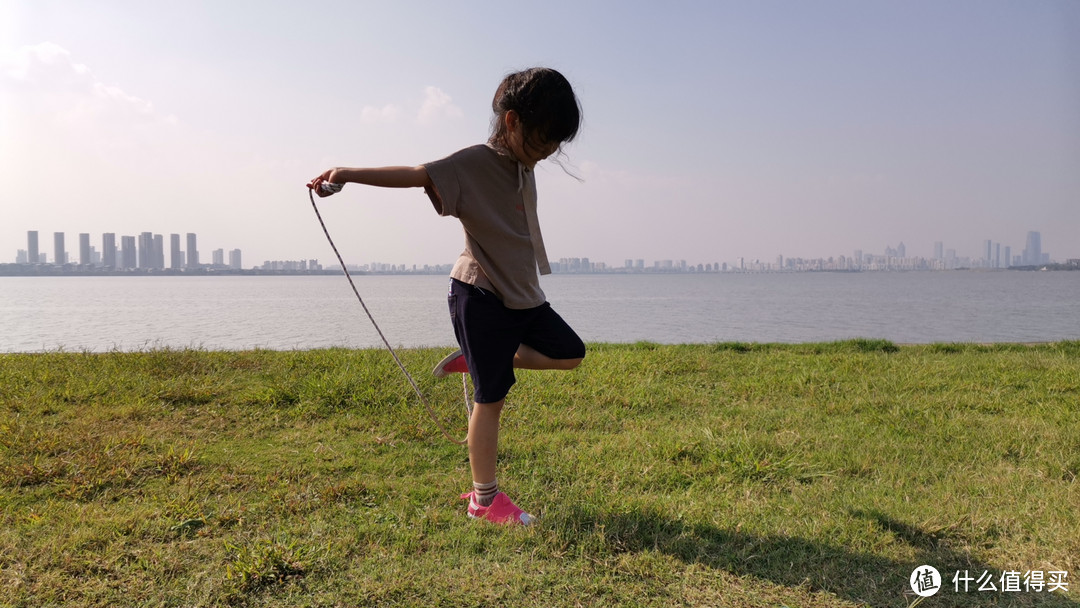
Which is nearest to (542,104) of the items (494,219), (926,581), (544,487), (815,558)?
(494,219)

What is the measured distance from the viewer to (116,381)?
16.3 ft

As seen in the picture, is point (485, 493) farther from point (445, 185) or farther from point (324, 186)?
point (324, 186)

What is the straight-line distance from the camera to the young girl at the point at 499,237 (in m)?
2.61

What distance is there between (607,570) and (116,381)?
4416 mm

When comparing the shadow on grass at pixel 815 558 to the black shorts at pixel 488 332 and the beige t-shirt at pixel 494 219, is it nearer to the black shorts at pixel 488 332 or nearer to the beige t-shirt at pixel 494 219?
the black shorts at pixel 488 332

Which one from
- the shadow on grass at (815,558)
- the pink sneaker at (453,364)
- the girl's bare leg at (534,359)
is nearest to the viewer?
the shadow on grass at (815,558)

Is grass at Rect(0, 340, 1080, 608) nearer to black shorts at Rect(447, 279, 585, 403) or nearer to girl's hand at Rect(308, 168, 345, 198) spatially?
black shorts at Rect(447, 279, 585, 403)

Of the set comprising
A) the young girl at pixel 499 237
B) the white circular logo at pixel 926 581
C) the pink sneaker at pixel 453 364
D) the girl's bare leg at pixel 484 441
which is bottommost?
the white circular logo at pixel 926 581

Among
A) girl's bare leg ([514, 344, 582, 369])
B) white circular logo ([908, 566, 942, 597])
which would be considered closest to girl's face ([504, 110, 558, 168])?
girl's bare leg ([514, 344, 582, 369])

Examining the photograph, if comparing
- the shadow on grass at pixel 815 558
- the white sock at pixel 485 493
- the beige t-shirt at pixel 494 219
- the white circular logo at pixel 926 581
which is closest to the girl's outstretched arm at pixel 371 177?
the beige t-shirt at pixel 494 219

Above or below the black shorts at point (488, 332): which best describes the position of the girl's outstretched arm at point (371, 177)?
above

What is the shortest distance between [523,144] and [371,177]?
65 centimetres

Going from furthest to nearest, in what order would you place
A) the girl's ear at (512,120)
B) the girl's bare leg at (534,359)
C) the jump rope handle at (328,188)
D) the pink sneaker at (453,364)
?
1. the pink sneaker at (453,364)
2. the girl's bare leg at (534,359)
3. the girl's ear at (512,120)
4. the jump rope handle at (328,188)

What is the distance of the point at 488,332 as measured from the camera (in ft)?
8.91
